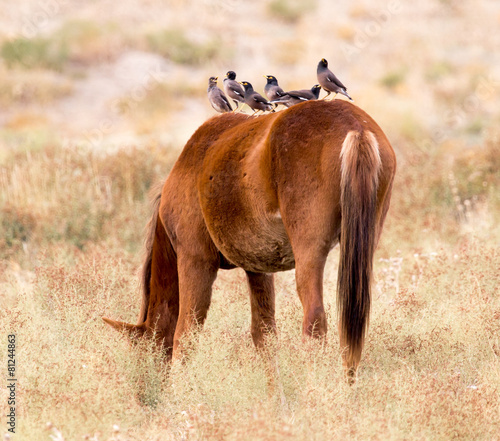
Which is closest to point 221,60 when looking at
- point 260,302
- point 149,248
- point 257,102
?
point 257,102

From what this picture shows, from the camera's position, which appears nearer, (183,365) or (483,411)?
(483,411)

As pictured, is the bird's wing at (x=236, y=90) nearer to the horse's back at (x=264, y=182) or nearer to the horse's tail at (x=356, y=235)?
the horse's back at (x=264, y=182)

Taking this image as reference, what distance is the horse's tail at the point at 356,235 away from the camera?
3.74 m

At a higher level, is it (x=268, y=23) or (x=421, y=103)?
(x=268, y=23)

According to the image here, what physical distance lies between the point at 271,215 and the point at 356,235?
57 cm

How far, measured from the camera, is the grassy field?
367 centimetres

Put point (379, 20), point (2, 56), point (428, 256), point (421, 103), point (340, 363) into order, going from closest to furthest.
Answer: point (340, 363) < point (428, 256) < point (421, 103) < point (2, 56) < point (379, 20)

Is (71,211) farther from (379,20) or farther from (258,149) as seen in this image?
(379,20)

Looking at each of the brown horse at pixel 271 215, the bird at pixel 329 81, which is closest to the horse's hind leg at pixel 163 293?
the brown horse at pixel 271 215

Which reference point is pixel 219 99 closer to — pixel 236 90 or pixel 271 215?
pixel 236 90

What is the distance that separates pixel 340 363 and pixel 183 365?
1140 mm

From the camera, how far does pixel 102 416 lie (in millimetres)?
3625

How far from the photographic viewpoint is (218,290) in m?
6.38

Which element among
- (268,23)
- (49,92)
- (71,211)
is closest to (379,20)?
(268,23)
